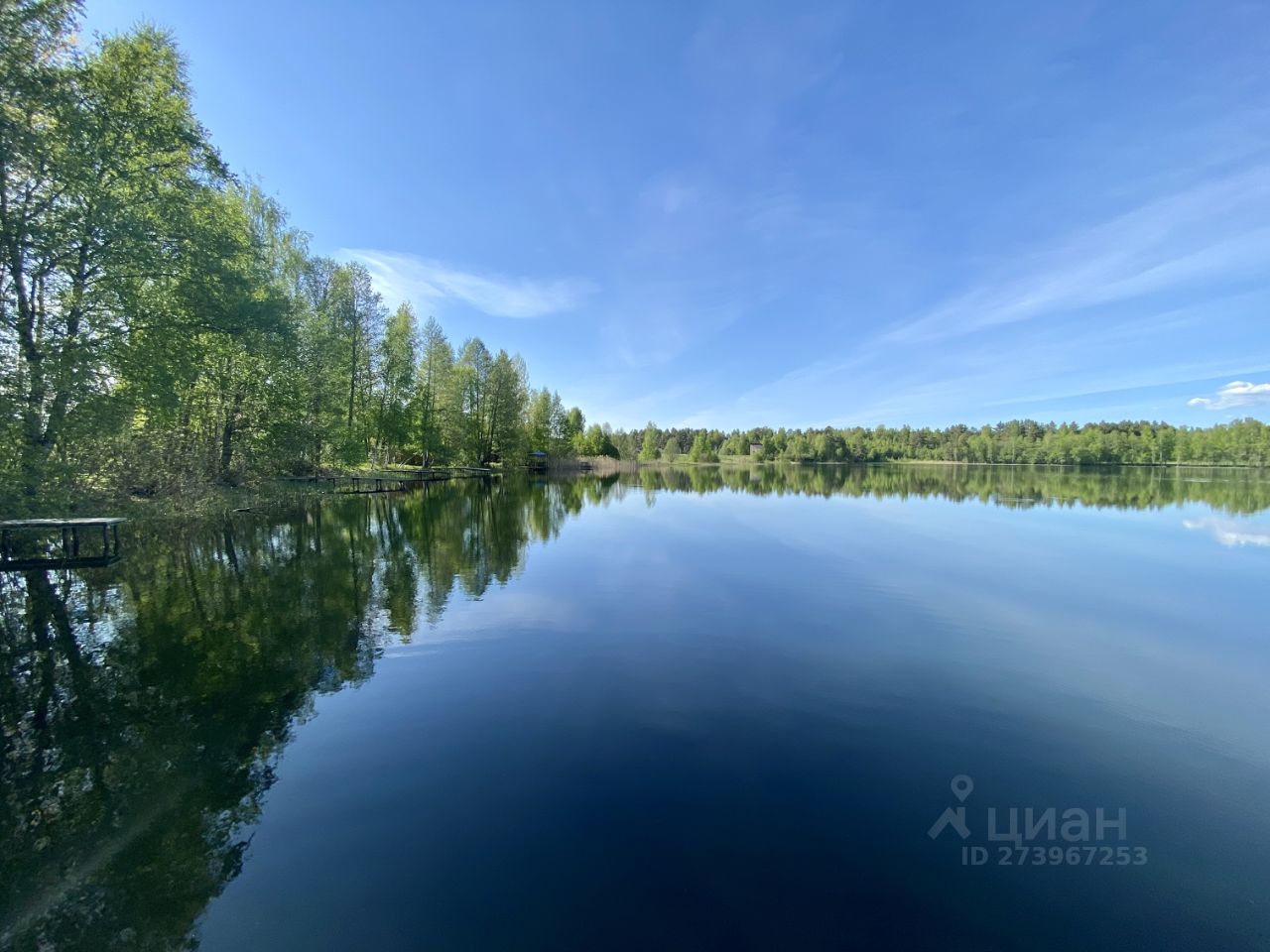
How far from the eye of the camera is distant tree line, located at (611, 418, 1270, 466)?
4592 inches

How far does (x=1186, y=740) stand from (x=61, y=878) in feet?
38.8

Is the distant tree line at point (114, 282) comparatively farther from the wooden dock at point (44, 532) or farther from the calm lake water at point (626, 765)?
the calm lake water at point (626, 765)

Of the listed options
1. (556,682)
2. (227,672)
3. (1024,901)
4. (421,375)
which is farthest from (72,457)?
(421,375)

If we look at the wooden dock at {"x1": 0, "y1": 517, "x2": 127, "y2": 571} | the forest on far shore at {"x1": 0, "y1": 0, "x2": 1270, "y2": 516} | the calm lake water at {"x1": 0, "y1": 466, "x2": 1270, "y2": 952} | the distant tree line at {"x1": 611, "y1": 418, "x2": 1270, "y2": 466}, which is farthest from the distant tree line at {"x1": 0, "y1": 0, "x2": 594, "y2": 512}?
the distant tree line at {"x1": 611, "y1": 418, "x2": 1270, "y2": 466}

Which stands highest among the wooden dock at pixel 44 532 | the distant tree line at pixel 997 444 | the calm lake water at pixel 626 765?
the distant tree line at pixel 997 444

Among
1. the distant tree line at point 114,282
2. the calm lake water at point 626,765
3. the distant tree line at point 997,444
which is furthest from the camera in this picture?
the distant tree line at point 997,444

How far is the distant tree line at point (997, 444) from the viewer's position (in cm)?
11662

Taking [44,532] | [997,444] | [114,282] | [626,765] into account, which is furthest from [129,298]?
[997,444]

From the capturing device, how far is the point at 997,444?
457ft

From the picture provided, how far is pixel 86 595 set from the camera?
1123 centimetres

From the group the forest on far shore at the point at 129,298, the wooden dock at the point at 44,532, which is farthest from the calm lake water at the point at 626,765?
the forest on far shore at the point at 129,298

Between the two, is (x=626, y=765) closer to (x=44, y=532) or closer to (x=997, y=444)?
(x=44, y=532)

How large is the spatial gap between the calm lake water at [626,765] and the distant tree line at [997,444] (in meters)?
129

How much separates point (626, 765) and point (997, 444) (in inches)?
6607
